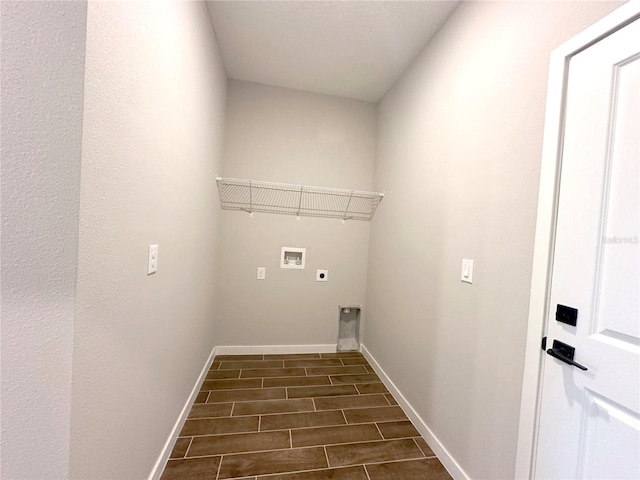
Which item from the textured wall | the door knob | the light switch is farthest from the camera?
the light switch

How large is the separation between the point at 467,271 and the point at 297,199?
5.55 feet

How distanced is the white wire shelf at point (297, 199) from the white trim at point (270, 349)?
138cm

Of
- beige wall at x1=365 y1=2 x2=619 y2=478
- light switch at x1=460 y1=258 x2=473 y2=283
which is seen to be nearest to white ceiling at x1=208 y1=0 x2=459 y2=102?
beige wall at x1=365 y1=2 x2=619 y2=478

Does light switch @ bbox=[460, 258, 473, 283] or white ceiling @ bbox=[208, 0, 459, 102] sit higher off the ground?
white ceiling @ bbox=[208, 0, 459, 102]

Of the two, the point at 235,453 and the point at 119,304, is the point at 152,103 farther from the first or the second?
the point at 235,453

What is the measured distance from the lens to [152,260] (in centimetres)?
105

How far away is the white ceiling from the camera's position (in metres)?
1.54

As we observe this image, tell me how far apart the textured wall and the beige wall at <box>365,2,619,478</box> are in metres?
1.52

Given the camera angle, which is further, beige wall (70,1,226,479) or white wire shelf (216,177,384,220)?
white wire shelf (216,177,384,220)

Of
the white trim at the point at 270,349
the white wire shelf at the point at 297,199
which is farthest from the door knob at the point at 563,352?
the white trim at the point at 270,349

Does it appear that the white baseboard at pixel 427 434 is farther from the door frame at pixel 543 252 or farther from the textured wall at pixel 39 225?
the textured wall at pixel 39 225

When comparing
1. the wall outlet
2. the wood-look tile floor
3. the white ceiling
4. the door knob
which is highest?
the white ceiling

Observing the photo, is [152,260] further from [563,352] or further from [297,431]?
[563,352]

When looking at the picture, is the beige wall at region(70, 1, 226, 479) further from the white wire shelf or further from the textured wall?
the white wire shelf
